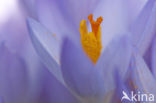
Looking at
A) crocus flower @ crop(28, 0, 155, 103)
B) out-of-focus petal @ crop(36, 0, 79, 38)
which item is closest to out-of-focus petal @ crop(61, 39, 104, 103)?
crocus flower @ crop(28, 0, 155, 103)

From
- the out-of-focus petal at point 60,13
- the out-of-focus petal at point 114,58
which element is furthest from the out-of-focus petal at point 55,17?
the out-of-focus petal at point 114,58

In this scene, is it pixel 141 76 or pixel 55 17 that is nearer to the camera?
pixel 141 76

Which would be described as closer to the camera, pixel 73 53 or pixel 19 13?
pixel 73 53

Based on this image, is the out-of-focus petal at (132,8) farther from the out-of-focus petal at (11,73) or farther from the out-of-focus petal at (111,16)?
the out-of-focus petal at (11,73)

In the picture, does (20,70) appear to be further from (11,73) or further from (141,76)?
(141,76)

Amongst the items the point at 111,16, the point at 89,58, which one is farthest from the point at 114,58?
the point at 111,16

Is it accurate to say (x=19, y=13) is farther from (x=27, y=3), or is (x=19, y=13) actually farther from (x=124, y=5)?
(x=124, y=5)

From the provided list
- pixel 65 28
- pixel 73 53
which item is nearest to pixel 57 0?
pixel 65 28
